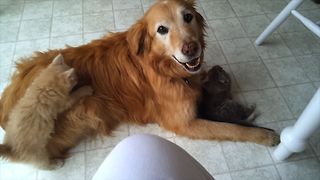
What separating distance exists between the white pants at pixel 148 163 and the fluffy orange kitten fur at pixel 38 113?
733 millimetres

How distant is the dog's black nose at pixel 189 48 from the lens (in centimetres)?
142

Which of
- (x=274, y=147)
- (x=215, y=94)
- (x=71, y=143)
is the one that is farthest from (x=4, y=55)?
(x=274, y=147)

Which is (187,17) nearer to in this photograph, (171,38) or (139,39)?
(171,38)

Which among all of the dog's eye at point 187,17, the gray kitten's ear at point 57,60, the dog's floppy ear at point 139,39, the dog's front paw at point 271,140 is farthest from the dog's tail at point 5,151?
the dog's front paw at point 271,140

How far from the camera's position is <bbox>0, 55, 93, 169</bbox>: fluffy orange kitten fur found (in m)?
1.44

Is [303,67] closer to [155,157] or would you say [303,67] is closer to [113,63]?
[113,63]

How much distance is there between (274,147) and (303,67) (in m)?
0.74

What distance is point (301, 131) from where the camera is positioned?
1.38 meters

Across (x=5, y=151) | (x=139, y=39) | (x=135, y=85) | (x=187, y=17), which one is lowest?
(x=5, y=151)

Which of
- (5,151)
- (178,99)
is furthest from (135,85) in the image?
(5,151)

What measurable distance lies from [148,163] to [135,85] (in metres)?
0.91

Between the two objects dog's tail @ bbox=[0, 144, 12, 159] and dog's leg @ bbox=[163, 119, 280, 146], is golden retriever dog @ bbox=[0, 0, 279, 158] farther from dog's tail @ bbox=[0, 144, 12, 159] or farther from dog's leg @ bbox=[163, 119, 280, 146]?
dog's tail @ bbox=[0, 144, 12, 159]

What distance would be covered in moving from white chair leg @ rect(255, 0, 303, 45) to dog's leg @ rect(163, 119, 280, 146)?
0.81 m

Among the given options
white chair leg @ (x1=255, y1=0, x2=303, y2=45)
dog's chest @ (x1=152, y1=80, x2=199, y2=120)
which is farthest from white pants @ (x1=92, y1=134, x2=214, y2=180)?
white chair leg @ (x1=255, y1=0, x2=303, y2=45)
